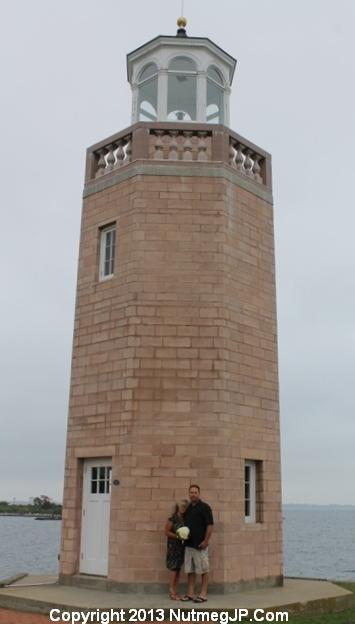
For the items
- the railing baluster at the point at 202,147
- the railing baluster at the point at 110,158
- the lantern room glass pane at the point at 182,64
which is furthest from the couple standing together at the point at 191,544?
the lantern room glass pane at the point at 182,64

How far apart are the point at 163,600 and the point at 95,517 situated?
2072 millimetres

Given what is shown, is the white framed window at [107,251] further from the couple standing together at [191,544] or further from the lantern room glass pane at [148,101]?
the couple standing together at [191,544]

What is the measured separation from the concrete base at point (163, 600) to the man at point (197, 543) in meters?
0.35

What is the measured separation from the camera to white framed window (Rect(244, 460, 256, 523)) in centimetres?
1089

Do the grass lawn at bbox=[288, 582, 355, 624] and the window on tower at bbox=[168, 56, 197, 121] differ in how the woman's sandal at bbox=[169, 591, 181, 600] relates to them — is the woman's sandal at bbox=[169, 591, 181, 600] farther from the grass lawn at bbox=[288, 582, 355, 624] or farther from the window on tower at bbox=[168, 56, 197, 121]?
the window on tower at bbox=[168, 56, 197, 121]

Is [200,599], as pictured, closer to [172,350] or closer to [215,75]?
[172,350]

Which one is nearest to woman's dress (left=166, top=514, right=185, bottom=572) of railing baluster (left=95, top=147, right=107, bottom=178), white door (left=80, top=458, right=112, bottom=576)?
white door (left=80, top=458, right=112, bottom=576)

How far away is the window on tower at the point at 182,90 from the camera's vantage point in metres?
12.5

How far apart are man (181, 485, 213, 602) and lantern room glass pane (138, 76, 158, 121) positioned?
7.45 meters

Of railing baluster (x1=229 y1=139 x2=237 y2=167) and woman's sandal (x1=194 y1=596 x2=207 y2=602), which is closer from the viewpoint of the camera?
woman's sandal (x1=194 y1=596 x2=207 y2=602)

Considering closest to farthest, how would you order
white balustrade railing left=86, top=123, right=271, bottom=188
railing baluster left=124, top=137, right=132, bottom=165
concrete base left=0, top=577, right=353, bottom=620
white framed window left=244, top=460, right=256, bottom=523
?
concrete base left=0, top=577, right=353, bottom=620 < white framed window left=244, top=460, right=256, bottom=523 < white balustrade railing left=86, top=123, right=271, bottom=188 < railing baluster left=124, top=137, right=132, bottom=165

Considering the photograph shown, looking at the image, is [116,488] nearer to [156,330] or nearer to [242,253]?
[156,330]

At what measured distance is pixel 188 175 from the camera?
37.8 ft

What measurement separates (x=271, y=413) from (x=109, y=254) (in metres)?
4.02
